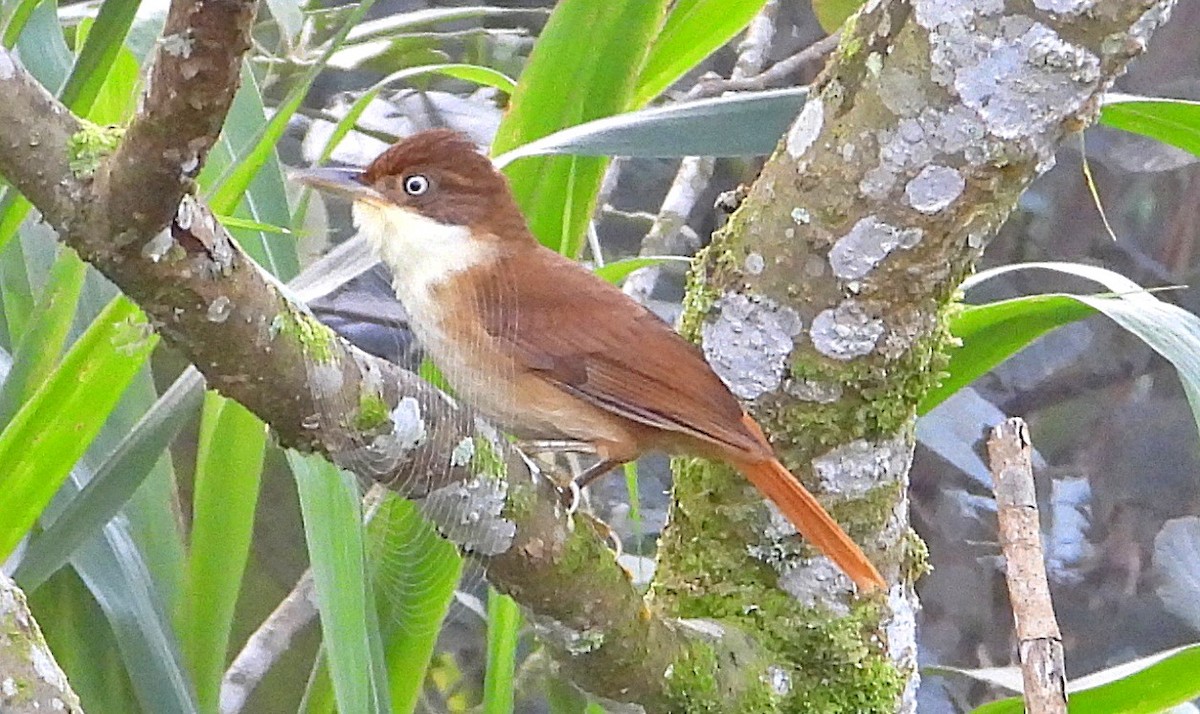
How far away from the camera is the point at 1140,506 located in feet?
7.14

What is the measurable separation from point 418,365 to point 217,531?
0.28m

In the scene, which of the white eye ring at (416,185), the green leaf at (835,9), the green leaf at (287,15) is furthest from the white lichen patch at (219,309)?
the green leaf at (835,9)

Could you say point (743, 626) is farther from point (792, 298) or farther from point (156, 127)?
point (156, 127)

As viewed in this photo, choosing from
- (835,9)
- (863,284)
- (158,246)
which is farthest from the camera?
(835,9)

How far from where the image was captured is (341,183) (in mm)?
1407

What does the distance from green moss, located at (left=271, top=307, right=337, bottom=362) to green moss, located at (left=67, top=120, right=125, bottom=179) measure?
0.43 ft

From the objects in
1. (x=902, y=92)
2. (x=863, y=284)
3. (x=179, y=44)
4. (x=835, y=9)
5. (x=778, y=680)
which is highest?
(x=835, y=9)

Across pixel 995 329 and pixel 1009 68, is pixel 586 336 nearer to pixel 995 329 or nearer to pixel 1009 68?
pixel 995 329

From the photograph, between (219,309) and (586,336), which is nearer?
(219,309)

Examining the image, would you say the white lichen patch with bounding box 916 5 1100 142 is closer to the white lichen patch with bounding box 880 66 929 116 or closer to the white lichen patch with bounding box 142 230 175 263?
the white lichen patch with bounding box 880 66 929 116

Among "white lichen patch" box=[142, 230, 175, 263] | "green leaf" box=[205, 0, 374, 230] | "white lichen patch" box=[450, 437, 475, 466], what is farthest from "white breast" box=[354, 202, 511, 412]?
"white lichen patch" box=[142, 230, 175, 263]

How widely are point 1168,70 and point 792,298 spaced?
4.79 feet

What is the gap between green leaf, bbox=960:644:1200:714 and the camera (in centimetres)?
135

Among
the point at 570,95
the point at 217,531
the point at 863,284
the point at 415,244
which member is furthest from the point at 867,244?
the point at 217,531
